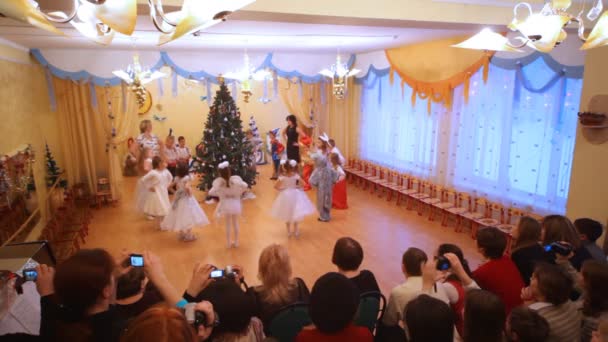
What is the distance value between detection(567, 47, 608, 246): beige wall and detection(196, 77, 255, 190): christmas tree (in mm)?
5546

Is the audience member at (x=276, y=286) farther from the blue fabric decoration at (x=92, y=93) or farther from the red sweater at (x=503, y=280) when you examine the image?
the blue fabric decoration at (x=92, y=93)

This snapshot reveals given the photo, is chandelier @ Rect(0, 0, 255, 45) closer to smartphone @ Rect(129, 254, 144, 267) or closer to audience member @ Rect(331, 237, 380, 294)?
smartphone @ Rect(129, 254, 144, 267)

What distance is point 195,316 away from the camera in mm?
1620

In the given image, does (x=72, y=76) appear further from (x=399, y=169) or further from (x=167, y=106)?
(x=399, y=169)

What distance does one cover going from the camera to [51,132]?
24.1 ft

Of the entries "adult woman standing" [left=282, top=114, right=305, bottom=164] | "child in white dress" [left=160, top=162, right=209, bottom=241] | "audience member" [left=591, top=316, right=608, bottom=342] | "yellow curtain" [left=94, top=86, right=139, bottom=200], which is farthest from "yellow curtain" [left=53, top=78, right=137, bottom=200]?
"audience member" [left=591, top=316, right=608, bottom=342]

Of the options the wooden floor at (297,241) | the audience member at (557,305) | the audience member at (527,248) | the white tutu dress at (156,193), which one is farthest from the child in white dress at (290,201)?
the audience member at (557,305)

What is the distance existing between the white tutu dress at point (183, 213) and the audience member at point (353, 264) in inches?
136

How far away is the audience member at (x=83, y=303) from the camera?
1637 mm

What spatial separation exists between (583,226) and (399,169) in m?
4.70

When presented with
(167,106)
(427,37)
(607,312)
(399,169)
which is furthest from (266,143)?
(607,312)

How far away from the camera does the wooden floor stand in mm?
4918

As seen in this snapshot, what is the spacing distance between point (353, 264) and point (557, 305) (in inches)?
44.6

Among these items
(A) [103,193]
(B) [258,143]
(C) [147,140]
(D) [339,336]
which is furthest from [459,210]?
(A) [103,193]
